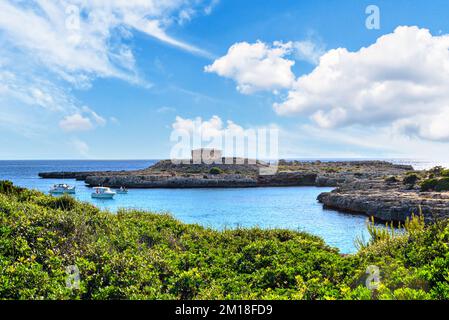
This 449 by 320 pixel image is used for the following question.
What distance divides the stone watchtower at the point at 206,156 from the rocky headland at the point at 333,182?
8.21 ft

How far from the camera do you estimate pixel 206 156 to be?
112000mm

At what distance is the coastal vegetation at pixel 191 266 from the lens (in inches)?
240

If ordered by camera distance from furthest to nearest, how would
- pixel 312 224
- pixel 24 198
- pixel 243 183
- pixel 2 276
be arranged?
pixel 243 183, pixel 312 224, pixel 24 198, pixel 2 276

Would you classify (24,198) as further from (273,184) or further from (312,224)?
(273,184)

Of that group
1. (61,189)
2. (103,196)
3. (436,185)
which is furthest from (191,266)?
(61,189)

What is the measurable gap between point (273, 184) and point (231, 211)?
3575 centimetres

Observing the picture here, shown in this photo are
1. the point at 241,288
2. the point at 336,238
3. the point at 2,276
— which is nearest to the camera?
the point at 2,276

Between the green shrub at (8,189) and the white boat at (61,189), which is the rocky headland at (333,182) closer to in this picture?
the white boat at (61,189)

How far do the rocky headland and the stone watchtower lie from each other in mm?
2502
